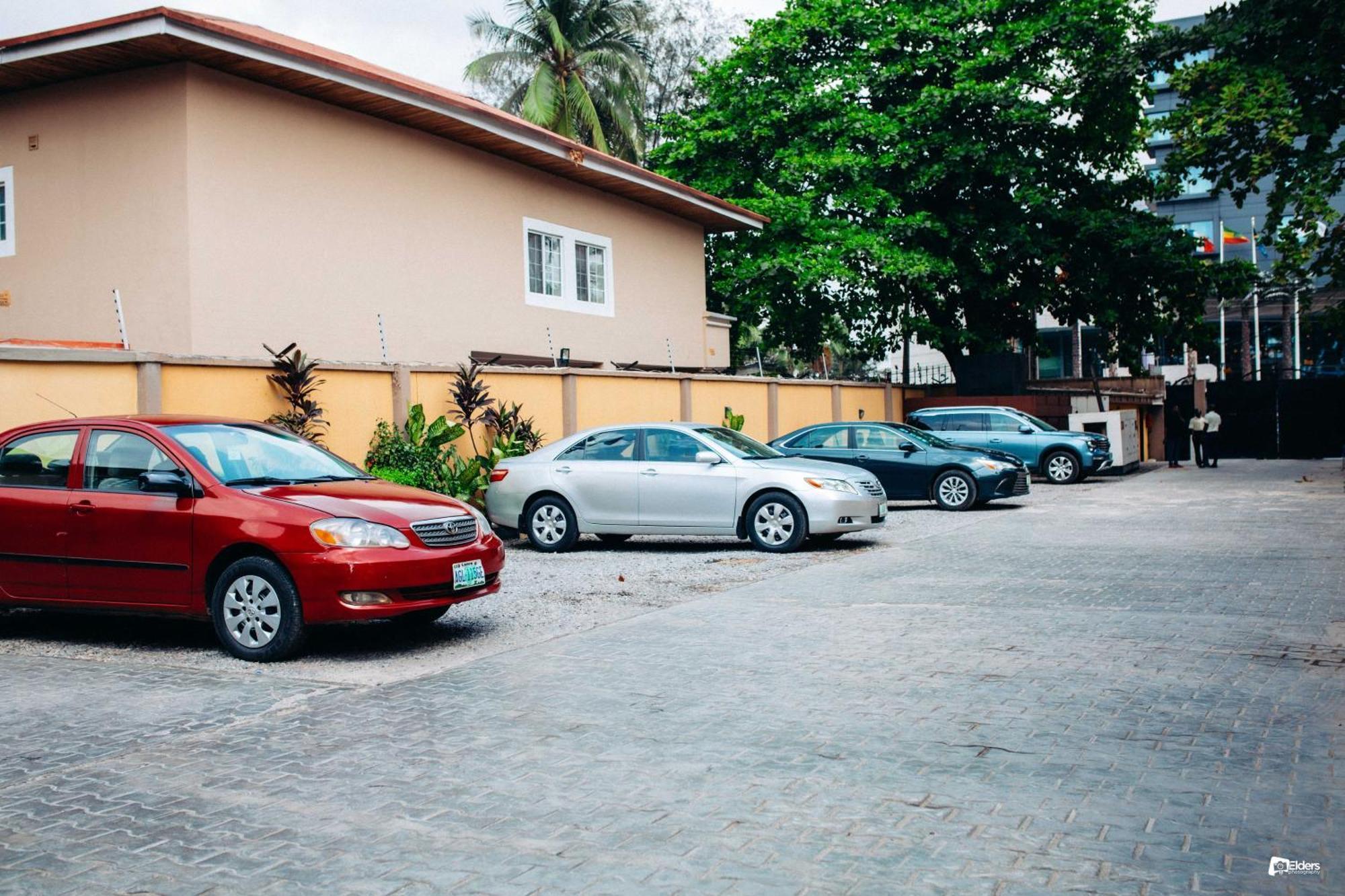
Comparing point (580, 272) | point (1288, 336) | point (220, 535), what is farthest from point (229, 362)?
point (1288, 336)

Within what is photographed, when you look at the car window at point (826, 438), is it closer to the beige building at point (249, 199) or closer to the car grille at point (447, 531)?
the beige building at point (249, 199)

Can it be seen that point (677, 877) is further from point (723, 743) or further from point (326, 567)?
point (326, 567)

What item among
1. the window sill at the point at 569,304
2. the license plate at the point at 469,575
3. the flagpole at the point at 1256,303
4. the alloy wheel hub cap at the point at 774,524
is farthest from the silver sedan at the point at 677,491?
the flagpole at the point at 1256,303

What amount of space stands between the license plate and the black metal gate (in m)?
31.6

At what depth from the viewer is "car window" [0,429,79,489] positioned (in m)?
8.45

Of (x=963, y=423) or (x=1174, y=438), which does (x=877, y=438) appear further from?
(x=1174, y=438)

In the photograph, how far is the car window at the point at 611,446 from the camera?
547 inches

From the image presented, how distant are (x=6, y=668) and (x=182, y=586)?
1.18 m

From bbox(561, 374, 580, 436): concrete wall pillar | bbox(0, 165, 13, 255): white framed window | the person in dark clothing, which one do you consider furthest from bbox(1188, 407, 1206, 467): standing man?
bbox(0, 165, 13, 255): white framed window

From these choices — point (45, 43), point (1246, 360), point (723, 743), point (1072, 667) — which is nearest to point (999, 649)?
point (1072, 667)

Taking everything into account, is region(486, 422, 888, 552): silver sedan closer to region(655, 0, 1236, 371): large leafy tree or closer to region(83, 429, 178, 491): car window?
region(83, 429, 178, 491): car window

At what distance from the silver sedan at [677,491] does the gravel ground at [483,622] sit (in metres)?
0.31

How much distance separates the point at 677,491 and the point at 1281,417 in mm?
Result: 27498

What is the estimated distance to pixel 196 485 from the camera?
26.3 feet
